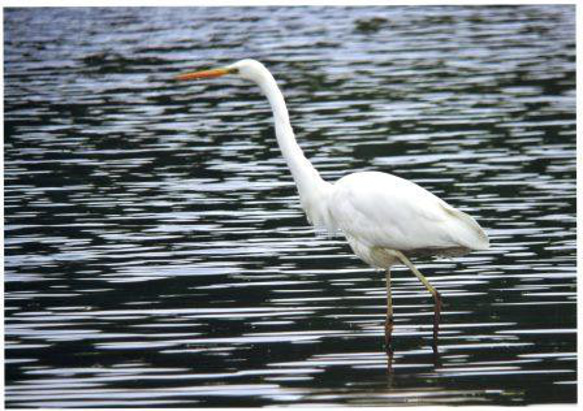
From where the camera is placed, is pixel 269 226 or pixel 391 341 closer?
pixel 391 341

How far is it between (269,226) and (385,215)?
3.47 metres

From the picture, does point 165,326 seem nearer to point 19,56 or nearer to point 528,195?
point 528,195

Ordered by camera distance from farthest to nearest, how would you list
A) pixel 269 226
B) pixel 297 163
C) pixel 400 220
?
pixel 269 226 → pixel 297 163 → pixel 400 220

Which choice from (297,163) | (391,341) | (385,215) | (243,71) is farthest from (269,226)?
(391,341)

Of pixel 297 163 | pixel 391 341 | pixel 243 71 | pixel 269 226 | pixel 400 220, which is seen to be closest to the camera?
pixel 391 341

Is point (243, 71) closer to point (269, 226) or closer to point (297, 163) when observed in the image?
point (297, 163)

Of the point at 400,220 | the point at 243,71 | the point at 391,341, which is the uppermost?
the point at 243,71

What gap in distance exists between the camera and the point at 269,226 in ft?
43.2

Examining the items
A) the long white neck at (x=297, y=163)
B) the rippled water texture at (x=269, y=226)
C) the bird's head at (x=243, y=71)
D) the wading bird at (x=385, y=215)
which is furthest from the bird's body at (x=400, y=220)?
the bird's head at (x=243, y=71)

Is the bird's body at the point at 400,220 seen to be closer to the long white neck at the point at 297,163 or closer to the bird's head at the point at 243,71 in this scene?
the long white neck at the point at 297,163

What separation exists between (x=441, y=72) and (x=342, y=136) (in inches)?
217

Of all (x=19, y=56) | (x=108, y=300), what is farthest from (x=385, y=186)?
(x=19, y=56)

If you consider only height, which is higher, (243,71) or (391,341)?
(243,71)

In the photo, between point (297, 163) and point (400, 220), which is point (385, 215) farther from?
point (297, 163)
